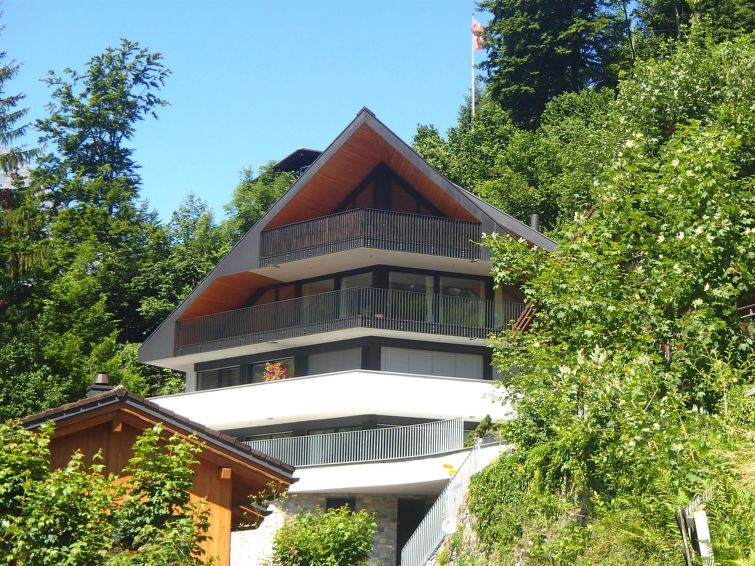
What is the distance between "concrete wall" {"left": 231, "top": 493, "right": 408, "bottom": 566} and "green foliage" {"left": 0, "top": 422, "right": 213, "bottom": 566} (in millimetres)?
17957

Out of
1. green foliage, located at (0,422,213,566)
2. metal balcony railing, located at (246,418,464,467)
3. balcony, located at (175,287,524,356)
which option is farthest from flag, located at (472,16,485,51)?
green foliage, located at (0,422,213,566)

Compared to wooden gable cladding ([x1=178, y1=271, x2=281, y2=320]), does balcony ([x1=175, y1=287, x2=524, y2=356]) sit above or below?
below

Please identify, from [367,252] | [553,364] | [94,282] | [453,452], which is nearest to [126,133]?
[94,282]

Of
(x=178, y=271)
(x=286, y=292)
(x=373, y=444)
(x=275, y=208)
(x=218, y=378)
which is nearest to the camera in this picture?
(x=373, y=444)

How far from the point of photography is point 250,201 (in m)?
56.2

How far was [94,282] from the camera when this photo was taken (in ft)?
146

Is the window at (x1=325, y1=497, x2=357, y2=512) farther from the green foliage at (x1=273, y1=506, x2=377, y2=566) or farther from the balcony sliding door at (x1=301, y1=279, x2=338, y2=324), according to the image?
the green foliage at (x1=273, y1=506, x2=377, y2=566)

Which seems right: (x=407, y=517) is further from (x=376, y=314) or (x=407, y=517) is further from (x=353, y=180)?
(x=353, y=180)

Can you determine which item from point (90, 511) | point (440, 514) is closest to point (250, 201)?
point (440, 514)

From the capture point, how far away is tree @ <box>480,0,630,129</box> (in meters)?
58.8

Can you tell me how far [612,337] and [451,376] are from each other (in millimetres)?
18490

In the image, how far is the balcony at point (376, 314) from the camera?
3531 centimetres

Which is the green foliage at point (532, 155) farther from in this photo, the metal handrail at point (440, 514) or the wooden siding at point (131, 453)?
the wooden siding at point (131, 453)

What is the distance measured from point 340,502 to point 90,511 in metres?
20.6
